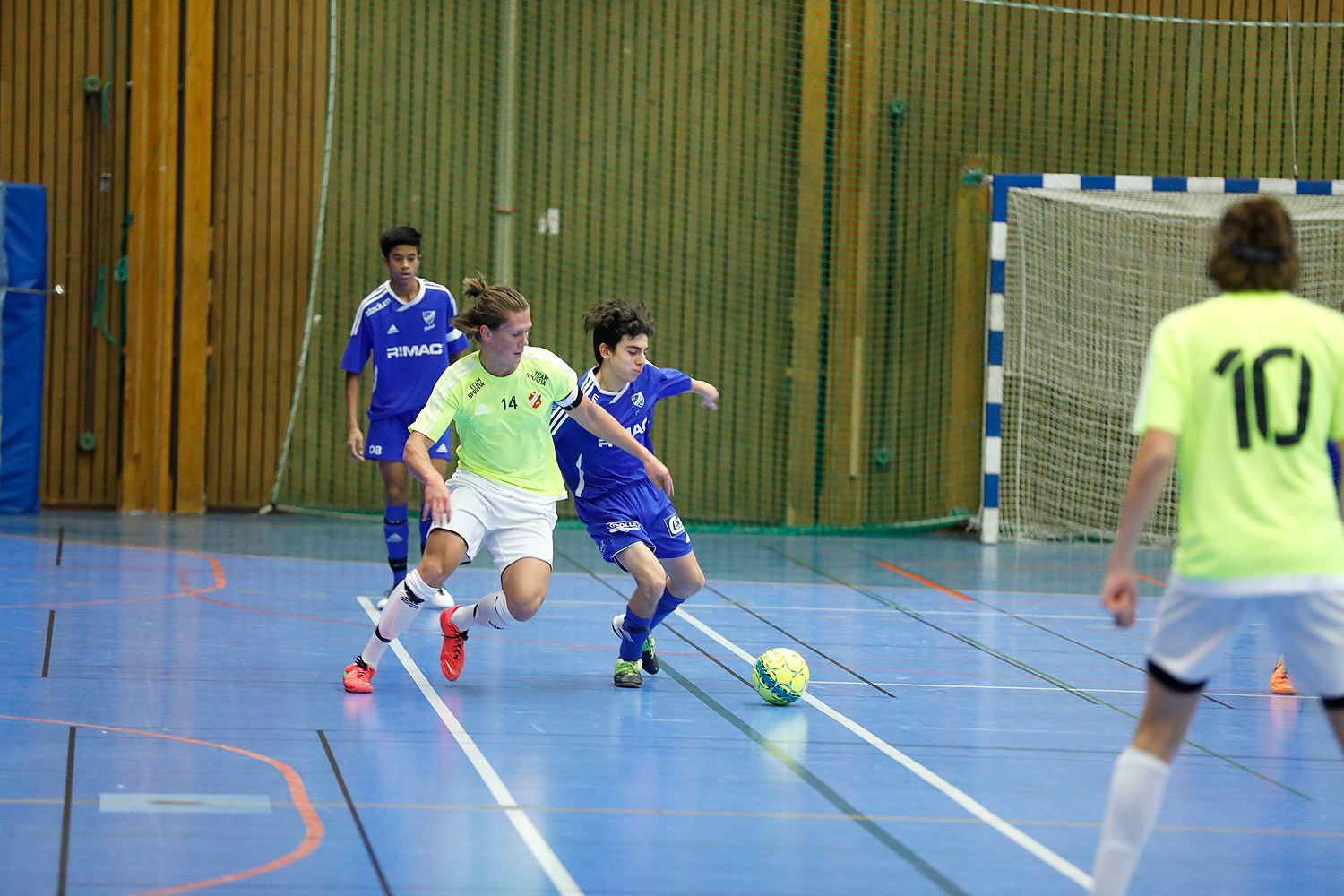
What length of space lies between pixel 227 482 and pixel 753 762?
8.92 meters

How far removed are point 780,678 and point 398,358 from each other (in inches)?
139

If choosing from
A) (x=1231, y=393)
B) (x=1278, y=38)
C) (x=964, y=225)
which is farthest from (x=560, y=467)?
(x=1278, y=38)

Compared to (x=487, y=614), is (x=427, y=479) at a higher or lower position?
higher

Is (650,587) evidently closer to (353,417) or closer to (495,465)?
(495,465)

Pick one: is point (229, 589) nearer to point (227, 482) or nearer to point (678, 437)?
point (227, 482)

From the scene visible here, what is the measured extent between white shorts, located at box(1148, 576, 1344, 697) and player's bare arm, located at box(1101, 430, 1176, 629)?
0.36ft

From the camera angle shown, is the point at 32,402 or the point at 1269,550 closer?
the point at 1269,550

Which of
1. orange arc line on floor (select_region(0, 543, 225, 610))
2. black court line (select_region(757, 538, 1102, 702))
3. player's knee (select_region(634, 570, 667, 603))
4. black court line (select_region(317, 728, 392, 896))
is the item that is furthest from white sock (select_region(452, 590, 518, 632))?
orange arc line on floor (select_region(0, 543, 225, 610))

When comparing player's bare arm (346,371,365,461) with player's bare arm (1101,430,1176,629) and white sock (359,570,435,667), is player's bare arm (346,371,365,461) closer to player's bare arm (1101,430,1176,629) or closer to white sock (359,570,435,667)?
white sock (359,570,435,667)

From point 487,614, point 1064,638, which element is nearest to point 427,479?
point 487,614

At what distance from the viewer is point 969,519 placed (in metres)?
13.2

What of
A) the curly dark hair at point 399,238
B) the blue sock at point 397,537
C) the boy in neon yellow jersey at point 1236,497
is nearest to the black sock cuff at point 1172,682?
the boy in neon yellow jersey at point 1236,497

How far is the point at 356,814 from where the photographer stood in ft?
13.9

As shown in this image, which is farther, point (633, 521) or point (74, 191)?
point (74, 191)
